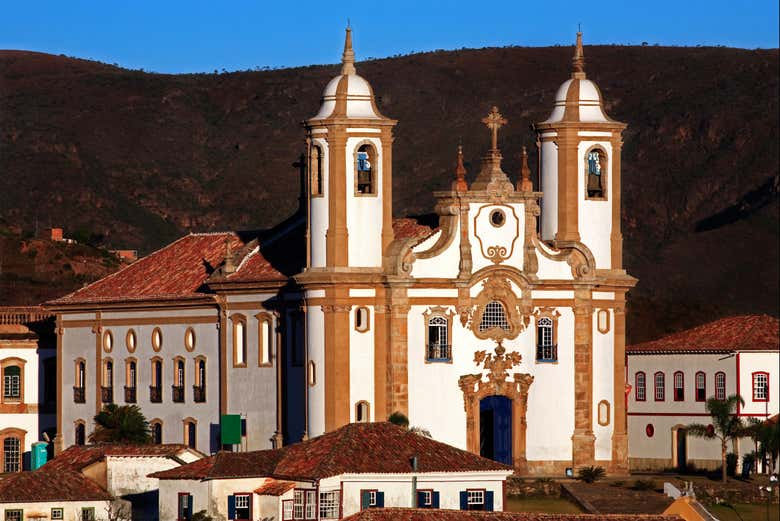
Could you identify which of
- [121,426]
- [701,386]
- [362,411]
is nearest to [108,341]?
[121,426]

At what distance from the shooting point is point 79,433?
98812mm

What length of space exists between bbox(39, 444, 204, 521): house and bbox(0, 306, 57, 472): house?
20.2m

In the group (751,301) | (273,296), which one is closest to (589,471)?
(273,296)

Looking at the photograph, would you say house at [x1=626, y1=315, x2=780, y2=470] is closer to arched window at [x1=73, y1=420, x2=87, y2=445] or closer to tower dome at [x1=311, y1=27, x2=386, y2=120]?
tower dome at [x1=311, y1=27, x2=386, y2=120]

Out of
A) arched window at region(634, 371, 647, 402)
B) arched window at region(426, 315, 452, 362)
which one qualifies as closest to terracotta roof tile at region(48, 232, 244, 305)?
arched window at region(426, 315, 452, 362)

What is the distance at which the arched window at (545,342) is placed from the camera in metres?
86.8

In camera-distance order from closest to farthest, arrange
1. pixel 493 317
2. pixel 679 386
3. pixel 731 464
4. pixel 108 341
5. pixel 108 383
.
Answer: pixel 493 317
pixel 731 464
pixel 679 386
pixel 108 383
pixel 108 341

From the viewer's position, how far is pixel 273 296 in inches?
3477

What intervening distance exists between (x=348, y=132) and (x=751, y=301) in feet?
220

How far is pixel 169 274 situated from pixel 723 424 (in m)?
20.7

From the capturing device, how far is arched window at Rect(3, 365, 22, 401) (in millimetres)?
103250

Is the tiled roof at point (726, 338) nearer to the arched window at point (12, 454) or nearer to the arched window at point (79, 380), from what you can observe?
the arched window at point (79, 380)

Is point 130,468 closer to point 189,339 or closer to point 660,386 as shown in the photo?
point 189,339

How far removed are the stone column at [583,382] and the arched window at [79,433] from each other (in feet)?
66.9
